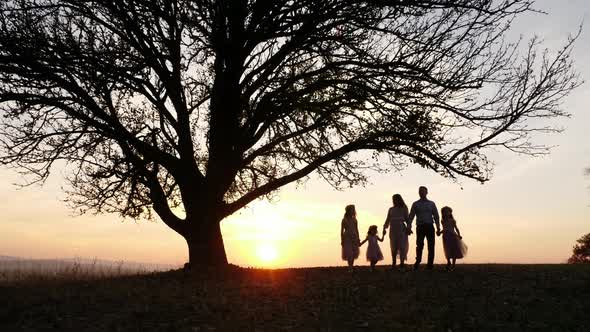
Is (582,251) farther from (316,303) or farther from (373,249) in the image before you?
(316,303)

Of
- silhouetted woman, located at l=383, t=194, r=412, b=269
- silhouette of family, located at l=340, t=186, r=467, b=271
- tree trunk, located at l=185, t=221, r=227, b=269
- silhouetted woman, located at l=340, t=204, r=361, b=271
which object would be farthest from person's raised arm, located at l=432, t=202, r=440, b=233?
tree trunk, located at l=185, t=221, r=227, b=269

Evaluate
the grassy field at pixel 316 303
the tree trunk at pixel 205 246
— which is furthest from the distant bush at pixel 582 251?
the tree trunk at pixel 205 246

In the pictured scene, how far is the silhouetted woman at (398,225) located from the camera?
17812 mm

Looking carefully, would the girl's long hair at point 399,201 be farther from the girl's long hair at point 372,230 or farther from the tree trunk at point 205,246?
the tree trunk at point 205,246

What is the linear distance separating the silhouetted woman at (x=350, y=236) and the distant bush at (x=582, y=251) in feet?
64.7

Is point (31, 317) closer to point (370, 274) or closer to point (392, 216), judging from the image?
point (370, 274)

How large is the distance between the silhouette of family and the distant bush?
58.3 ft

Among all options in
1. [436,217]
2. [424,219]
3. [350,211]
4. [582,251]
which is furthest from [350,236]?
[582,251]

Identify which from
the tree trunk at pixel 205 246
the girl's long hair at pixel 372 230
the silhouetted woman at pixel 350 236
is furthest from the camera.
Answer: the tree trunk at pixel 205 246

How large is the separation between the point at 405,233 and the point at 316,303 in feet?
18.8

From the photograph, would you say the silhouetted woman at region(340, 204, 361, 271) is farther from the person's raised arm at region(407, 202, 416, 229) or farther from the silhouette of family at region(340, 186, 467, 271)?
the person's raised arm at region(407, 202, 416, 229)

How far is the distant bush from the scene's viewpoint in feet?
107

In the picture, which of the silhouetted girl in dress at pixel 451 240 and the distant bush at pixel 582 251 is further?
the distant bush at pixel 582 251

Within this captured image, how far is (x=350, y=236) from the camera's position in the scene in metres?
18.2
